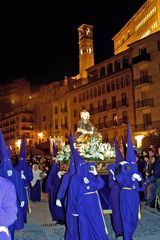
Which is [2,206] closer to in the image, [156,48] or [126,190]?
[126,190]

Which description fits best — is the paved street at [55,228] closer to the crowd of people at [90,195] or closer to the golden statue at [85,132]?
the crowd of people at [90,195]

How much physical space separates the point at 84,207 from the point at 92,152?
4885mm

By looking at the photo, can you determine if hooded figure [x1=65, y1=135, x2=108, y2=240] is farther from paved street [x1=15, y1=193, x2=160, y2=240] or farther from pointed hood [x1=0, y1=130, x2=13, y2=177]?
pointed hood [x1=0, y1=130, x2=13, y2=177]

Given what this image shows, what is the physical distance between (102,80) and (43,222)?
119 ft

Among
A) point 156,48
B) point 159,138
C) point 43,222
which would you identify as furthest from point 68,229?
point 156,48

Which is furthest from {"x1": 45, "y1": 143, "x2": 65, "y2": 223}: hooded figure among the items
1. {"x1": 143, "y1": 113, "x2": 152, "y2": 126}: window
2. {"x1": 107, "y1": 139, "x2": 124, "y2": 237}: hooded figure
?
{"x1": 143, "y1": 113, "x2": 152, "y2": 126}: window

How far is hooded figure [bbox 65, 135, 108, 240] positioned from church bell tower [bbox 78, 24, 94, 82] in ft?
198

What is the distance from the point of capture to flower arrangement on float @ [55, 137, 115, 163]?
11.7 m

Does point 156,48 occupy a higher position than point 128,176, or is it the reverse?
point 156,48

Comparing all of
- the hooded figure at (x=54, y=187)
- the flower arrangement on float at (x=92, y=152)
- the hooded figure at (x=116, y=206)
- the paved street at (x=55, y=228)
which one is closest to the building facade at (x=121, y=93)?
the flower arrangement on float at (x=92, y=152)

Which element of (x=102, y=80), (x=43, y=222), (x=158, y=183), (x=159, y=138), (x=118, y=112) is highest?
(x=102, y=80)

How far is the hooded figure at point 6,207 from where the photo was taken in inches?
135

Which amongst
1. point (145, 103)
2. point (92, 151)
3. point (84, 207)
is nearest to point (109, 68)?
point (145, 103)

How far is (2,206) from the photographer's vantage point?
11.5 ft
